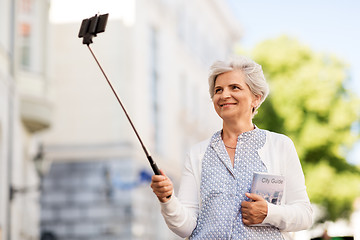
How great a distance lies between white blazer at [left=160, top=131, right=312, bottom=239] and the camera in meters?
3.81

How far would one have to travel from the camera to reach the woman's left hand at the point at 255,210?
3764 millimetres

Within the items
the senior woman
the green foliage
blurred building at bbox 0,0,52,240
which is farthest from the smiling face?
the green foliage

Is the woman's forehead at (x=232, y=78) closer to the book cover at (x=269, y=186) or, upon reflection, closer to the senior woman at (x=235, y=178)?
the senior woman at (x=235, y=178)

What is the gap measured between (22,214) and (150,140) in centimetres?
1128

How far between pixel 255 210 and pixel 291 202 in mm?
262

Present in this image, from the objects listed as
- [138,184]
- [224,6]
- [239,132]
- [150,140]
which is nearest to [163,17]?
[150,140]

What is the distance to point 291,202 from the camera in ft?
12.9

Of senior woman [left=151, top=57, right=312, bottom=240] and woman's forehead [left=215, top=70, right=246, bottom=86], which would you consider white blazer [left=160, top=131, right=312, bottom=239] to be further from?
woman's forehead [left=215, top=70, right=246, bottom=86]

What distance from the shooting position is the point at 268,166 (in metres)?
3.96

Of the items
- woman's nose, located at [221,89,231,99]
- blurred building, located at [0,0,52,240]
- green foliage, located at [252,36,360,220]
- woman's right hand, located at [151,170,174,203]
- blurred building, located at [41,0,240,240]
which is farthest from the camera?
green foliage, located at [252,36,360,220]

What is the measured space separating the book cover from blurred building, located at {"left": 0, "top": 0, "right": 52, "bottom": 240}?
11348mm

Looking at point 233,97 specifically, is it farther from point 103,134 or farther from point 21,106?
point 103,134

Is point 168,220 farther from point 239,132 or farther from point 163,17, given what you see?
point 163,17

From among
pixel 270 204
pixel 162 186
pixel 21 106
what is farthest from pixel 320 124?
pixel 162 186
